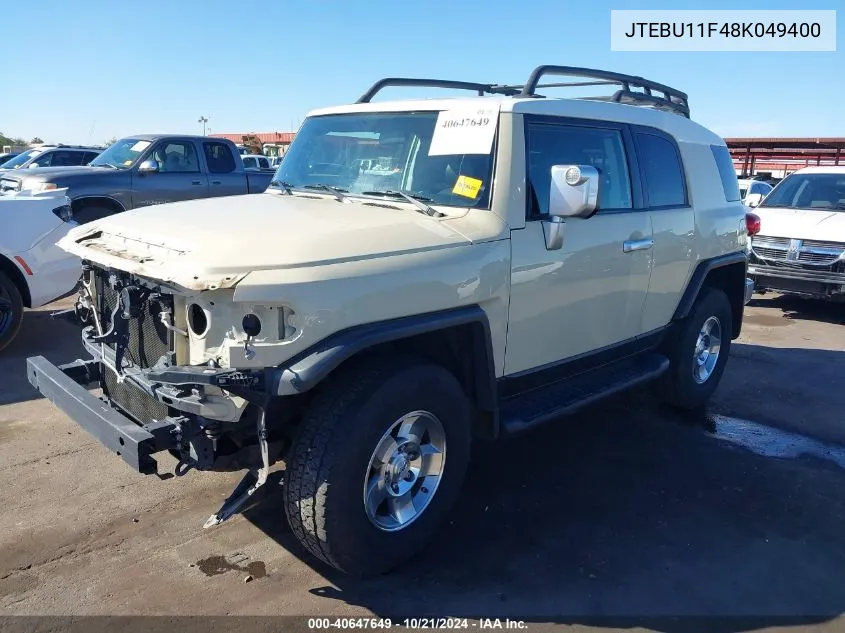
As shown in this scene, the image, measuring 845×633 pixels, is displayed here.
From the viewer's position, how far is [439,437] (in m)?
3.41

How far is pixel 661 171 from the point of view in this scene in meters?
4.87

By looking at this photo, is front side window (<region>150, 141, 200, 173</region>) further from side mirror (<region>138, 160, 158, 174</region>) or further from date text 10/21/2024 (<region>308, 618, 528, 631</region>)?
date text 10/21/2024 (<region>308, 618, 528, 631</region>)

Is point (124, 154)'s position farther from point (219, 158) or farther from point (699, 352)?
point (699, 352)

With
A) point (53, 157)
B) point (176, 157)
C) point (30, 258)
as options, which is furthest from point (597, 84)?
point (53, 157)

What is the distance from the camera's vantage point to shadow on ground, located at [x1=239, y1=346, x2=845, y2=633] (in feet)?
10.3

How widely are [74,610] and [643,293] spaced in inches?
144

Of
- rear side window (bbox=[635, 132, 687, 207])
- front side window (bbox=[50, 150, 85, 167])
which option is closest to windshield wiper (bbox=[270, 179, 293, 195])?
rear side window (bbox=[635, 132, 687, 207])

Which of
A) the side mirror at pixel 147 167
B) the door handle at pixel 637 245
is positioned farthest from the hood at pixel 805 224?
the side mirror at pixel 147 167

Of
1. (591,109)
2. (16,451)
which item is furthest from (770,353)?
(16,451)

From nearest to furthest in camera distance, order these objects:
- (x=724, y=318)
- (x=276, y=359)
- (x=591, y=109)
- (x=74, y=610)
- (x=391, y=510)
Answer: (x=276, y=359) → (x=74, y=610) → (x=391, y=510) → (x=591, y=109) → (x=724, y=318)

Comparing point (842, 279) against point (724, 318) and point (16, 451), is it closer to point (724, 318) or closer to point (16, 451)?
point (724, 318)

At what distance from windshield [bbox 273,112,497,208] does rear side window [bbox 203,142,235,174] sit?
23.6 ft

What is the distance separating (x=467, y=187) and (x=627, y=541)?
2.03 metres

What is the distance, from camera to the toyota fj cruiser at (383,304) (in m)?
2.84
